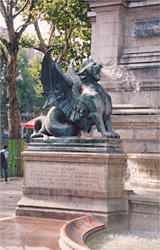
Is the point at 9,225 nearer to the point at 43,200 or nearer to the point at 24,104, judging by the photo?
the point at 43,200

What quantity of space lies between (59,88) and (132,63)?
307 cm

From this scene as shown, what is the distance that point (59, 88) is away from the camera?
11.2m

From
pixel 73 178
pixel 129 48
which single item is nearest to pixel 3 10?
pixel 129 48

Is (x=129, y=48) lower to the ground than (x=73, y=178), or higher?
higher

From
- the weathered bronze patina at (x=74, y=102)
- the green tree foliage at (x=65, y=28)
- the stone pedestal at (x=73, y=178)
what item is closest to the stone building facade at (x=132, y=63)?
the weathered bronze patina at (x=74, y=102)

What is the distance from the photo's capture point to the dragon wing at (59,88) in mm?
10969

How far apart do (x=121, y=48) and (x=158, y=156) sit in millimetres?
3336

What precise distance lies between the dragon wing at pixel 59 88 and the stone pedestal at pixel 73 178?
0.73 metres

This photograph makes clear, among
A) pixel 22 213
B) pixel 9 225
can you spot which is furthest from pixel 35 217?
pixel 9 225

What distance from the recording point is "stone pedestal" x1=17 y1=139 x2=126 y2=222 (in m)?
9.91

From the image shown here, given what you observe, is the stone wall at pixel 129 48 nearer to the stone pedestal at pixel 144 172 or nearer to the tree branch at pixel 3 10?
the stone pedestal at pixel 144 172

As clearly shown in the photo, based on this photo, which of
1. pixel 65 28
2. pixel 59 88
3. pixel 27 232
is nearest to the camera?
pixel 27 232

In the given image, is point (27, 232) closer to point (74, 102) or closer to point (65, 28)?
point (74, 102)

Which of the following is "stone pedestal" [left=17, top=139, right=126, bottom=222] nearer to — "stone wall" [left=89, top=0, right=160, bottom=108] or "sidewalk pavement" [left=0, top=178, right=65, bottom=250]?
"sidewalk pavement" [left=0, top=178, right=65, bottom=250]
